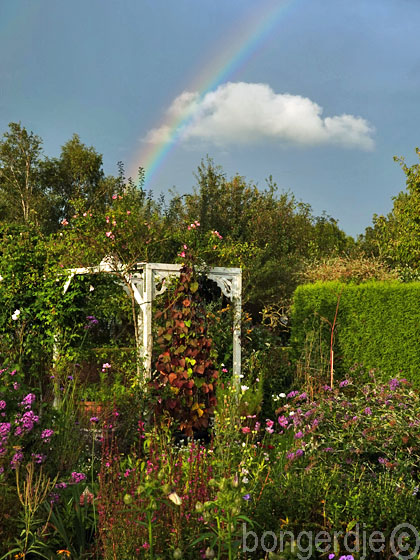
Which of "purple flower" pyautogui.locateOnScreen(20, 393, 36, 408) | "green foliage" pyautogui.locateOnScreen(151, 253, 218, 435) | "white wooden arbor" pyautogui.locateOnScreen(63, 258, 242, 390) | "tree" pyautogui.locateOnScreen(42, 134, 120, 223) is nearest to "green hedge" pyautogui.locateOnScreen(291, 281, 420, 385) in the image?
"white wooden arbor" pyautogui.locateOnScreen(63, 258, 242, 390)

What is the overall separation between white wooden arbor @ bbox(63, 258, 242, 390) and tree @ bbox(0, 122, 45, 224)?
17608 millimetres

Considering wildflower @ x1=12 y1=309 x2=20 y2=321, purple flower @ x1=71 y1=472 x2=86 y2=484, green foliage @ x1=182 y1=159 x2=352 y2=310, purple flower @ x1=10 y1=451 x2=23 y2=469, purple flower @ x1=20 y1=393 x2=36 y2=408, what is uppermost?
green foliage @ x1=182 y1=159 x2=352 y2=310

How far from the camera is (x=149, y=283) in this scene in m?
7.46

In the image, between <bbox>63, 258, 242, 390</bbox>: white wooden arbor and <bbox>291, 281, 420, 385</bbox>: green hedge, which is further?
<bbox>291, 281, 420, 385</bbox>: green hedge

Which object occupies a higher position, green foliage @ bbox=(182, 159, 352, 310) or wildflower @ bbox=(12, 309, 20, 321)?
green foliage @ bbox=(182, 159, 352, 310)

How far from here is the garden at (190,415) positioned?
284 centimetres

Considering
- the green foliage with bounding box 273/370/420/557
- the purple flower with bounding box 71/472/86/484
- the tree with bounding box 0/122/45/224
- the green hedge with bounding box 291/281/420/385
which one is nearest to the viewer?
the green foliage with bounding box 273/370/420/557

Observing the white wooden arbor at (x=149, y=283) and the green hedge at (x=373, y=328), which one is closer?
the white wooden arbor at (x=149, y=283)

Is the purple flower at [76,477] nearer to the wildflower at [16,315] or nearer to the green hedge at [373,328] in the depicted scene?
the wildflower at [16,315]

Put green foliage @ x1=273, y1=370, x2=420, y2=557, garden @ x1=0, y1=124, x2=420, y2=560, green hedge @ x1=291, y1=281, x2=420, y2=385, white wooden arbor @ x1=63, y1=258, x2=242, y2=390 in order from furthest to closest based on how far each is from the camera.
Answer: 1. green hedge @ x1=291, y1=281, x2=420, y2=385
2. white wooden arbor @ x1=63, y1=258, x2=242, y2=390
3. green foliage @ x1=273, y1=370, x2=420, y2=557
4. garden @ x1=0, y1=124, x2=420, y2=560

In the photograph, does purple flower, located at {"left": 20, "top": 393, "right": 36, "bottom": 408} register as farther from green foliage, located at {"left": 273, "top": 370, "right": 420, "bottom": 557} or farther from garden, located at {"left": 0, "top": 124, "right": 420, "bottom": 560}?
green foliage, located at {"left": 273, "top": 370, "right": 420, "bottom": 557}

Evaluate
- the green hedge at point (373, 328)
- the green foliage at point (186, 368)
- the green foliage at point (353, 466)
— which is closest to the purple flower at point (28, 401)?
the green foliage at point (353, 466)

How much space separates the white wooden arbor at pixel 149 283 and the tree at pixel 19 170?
693 inches

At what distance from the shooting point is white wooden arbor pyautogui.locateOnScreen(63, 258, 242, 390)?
742cm
